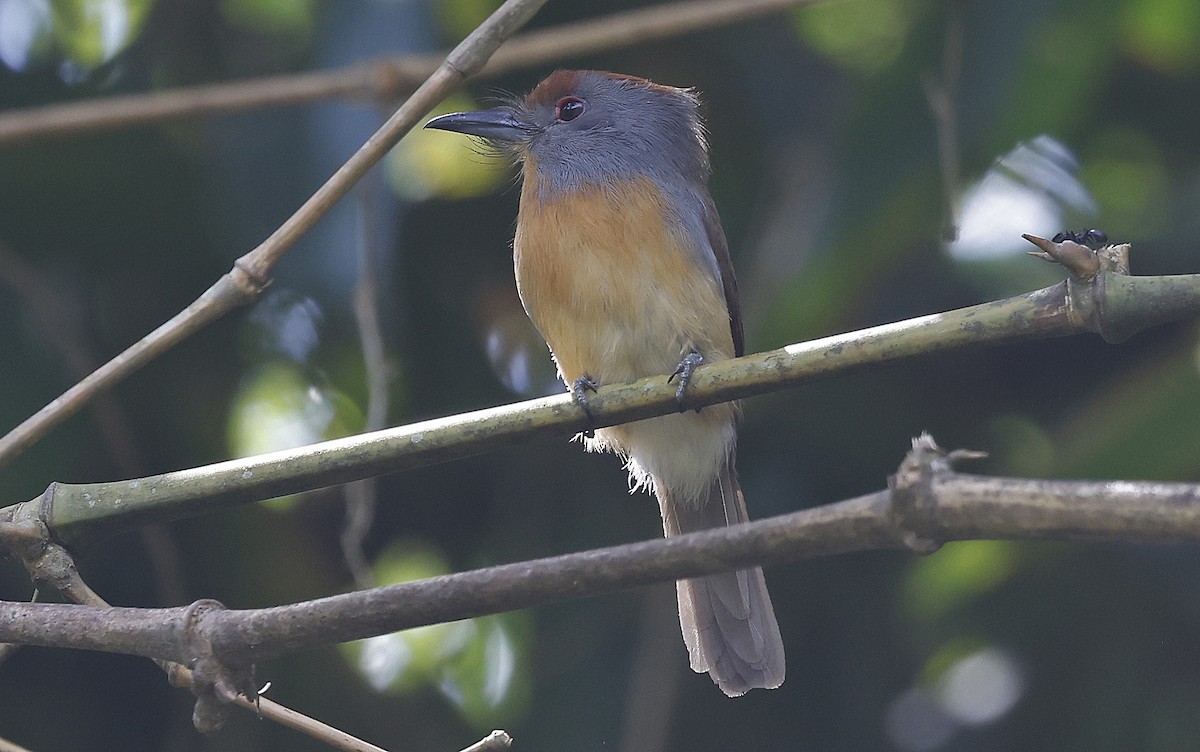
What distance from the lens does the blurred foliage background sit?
339cm

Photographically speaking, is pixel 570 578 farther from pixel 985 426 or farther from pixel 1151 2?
pixel 1151 2

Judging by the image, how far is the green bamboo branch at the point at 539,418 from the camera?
1.65 meters

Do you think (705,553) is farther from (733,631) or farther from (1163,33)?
(1163,33)

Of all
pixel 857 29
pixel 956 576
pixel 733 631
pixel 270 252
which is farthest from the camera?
pixel 857 29

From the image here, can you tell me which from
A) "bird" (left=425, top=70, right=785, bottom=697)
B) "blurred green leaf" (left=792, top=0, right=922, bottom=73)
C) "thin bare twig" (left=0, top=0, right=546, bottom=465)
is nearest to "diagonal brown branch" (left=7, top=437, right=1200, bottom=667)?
"thin bare twig" (left=0, top=0, right=546, bottom=465)

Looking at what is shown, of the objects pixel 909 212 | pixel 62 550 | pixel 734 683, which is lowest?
pixel 62 550

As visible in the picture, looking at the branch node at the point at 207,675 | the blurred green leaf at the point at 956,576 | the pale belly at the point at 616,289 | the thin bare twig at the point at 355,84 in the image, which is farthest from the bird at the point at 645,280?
the branch node at the point at 207,675

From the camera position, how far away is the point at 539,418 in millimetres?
1814

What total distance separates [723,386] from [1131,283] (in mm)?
547

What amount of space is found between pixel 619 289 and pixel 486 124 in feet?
2.27

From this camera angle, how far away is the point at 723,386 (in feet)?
6.09

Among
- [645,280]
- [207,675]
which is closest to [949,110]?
[645,280]

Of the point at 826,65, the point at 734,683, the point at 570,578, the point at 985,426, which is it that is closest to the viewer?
the point at 570,578

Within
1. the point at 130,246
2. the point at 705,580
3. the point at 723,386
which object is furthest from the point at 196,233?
the point at 723,386
